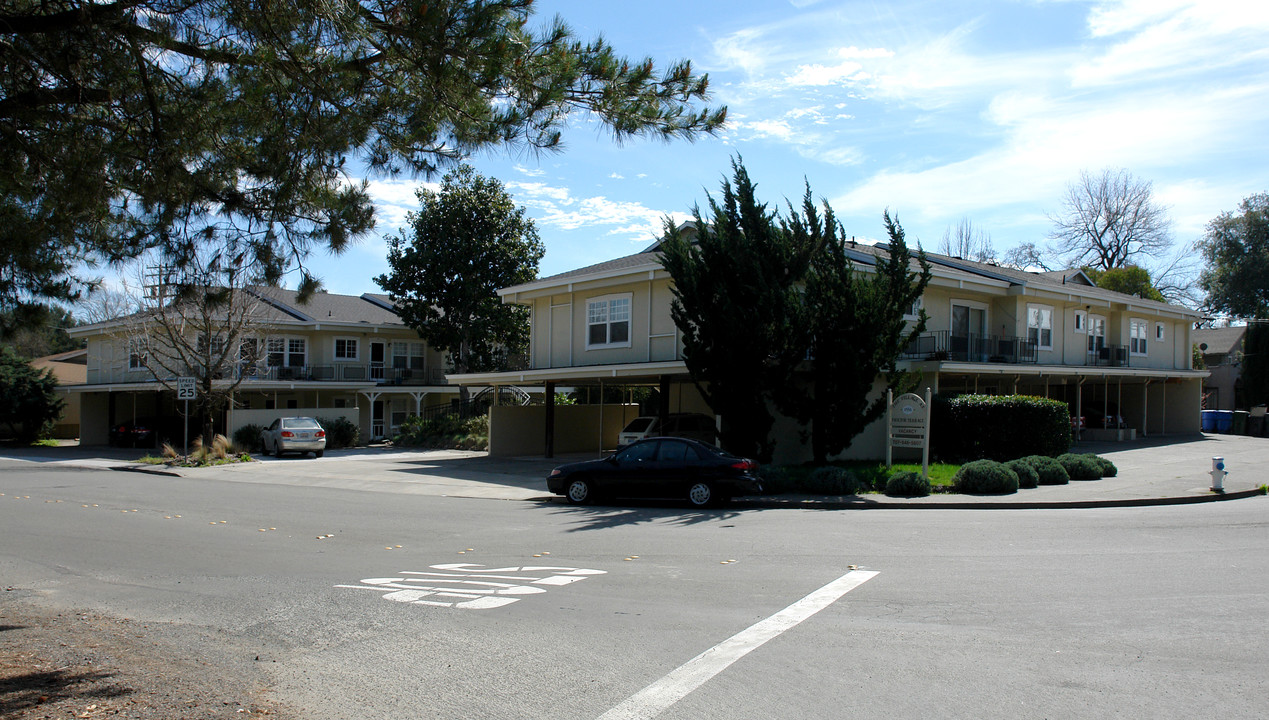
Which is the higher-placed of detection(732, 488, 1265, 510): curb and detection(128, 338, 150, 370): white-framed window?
detection(128, 338, 150, 370): white-framed window

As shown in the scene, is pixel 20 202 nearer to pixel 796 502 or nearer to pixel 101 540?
pixel 101 540

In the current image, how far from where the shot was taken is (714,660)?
6.22 metres

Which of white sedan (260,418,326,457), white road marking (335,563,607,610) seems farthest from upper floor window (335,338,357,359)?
white road marking (335,563,607,610)

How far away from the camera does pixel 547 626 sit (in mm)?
7270

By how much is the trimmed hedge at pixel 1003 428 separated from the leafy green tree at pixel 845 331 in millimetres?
3202

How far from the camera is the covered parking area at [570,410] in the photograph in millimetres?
25078

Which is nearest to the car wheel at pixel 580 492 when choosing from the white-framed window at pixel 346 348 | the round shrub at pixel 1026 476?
the round shrub at pixel 1026 476

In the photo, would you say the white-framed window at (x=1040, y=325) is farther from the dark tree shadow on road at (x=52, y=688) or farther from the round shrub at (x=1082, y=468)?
the dark tree shadow on road at (x=52, y=688)

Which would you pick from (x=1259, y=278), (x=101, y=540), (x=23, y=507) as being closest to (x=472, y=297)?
(x=23, y=507)

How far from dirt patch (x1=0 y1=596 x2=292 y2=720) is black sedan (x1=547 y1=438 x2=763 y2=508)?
10.1 metres

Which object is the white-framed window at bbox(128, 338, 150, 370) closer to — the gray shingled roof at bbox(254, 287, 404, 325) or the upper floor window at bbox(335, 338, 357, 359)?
the gray shingled roof at bbox(254, 287, 404, 325)

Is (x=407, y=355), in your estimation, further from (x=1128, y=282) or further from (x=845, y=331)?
(x=1128, y=282)

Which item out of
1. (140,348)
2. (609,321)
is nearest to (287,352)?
(140,348)

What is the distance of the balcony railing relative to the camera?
2608 centimetres
